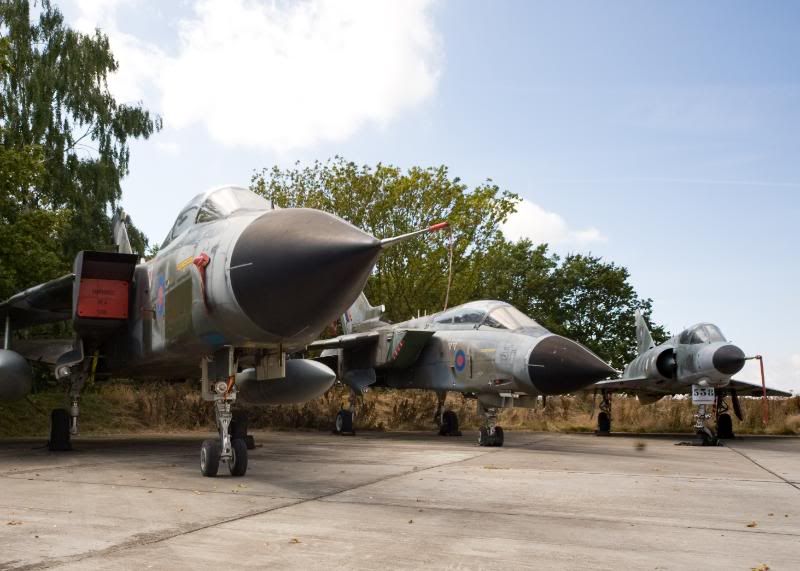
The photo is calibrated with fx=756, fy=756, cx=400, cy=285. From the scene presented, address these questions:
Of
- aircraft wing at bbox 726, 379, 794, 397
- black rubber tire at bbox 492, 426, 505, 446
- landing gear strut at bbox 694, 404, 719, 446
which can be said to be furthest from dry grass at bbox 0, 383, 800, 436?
black rubber tire at bbox 492, 426, 505, 446

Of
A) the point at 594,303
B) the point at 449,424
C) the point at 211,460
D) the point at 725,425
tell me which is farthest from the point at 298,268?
the point at 594,303

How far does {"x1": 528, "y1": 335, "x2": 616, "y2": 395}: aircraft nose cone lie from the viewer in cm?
1109

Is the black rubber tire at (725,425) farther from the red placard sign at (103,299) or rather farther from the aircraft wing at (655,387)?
the red placard sign at (103,299)

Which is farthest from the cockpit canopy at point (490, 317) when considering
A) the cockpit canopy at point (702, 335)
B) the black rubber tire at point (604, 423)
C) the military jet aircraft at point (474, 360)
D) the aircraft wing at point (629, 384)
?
the black rubber tire at point (604, 423)

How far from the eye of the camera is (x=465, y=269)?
1291 inches

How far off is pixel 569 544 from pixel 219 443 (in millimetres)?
4134

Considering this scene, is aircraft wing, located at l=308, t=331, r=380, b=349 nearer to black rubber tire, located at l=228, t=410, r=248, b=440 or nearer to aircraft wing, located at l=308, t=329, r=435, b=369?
aircraft wing, located at l=308, t=329, r=435, b=369

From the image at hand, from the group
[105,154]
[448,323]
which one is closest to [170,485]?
[448,323]

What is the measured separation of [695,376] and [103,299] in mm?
11054

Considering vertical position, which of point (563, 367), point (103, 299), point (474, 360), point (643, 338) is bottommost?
point (563, 367)

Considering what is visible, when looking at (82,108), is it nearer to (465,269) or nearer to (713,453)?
(465,269)

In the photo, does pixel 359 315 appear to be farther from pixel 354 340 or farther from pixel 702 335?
pixel 702 335

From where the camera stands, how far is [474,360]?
511 inches

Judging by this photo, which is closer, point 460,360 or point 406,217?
point 460,360
